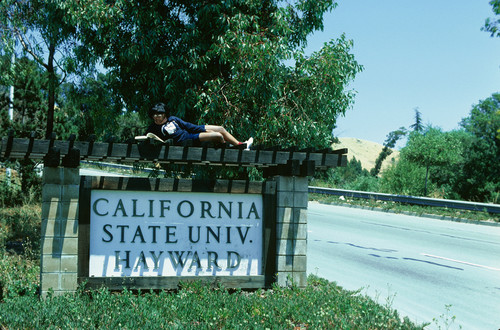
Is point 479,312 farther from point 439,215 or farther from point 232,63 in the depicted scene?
point 439,215

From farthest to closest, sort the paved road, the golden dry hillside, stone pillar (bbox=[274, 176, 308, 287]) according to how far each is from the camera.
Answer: the golden dry hillside
the paved road
stone pillar (bbox=[274, 176, 308, 287])

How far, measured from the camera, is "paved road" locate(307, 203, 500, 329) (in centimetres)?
705

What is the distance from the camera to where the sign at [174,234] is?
651 centimetres

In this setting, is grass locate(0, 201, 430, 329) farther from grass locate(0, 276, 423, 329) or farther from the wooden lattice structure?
the wooden lattice structure

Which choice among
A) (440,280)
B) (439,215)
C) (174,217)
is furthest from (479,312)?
(439,215)

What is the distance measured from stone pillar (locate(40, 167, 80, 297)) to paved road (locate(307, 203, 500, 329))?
378cm

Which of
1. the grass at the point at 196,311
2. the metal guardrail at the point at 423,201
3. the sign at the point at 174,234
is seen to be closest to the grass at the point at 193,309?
the grass at the point at 196,311

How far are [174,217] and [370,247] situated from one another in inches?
278

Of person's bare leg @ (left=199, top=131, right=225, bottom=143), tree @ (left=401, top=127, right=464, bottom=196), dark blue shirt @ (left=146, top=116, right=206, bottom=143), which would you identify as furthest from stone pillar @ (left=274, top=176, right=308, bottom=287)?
tree @ (left=401, top=127, right=464, bottom=196)

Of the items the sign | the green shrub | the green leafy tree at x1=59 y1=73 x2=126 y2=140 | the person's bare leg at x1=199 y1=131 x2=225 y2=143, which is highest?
the green leafy tree at x1=59 y1=73 x2=126 y2=140

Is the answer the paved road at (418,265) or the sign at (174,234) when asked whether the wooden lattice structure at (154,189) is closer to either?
the sign at (174,234)

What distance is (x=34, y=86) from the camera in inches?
661

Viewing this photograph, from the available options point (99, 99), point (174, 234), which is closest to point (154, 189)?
point (174, 234)

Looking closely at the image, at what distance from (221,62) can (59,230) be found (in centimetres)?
500
